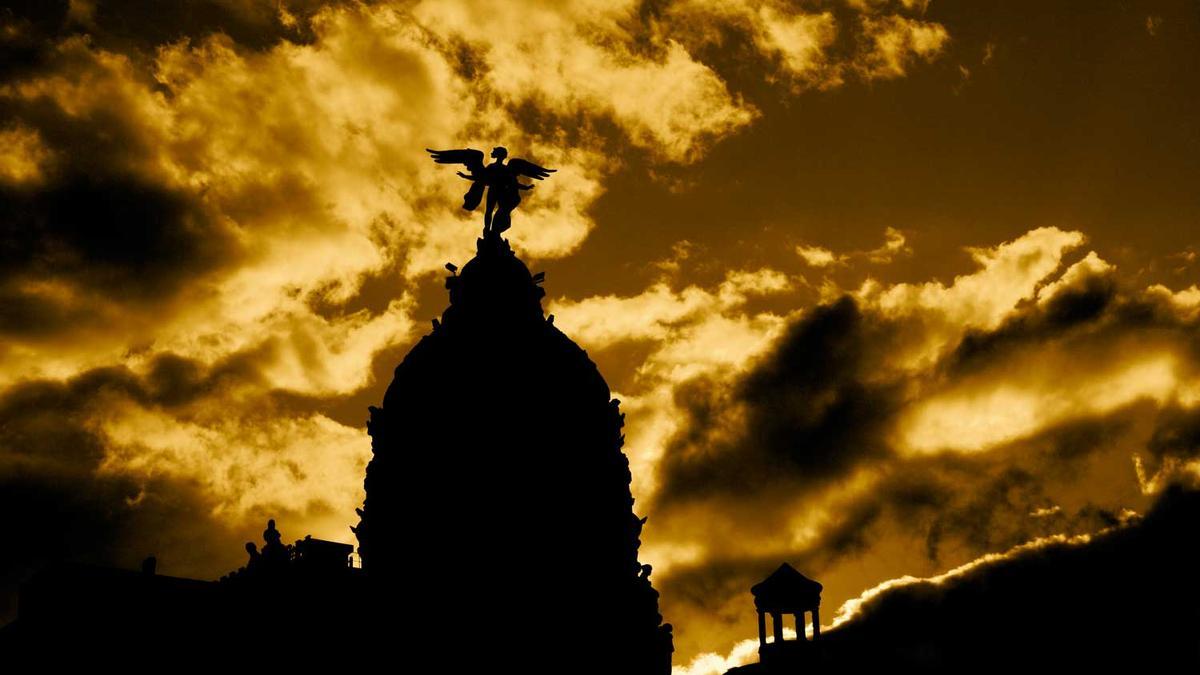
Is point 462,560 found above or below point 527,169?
below

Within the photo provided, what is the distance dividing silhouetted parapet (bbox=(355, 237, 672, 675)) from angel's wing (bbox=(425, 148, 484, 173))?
4551 mm

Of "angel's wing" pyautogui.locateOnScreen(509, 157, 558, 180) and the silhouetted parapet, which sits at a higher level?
"angel's wing" pyautogui.locateOnScreen(509, 157, 558, 180)

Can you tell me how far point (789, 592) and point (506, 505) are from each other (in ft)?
34.1

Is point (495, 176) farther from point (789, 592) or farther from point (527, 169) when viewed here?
point (789, 592)

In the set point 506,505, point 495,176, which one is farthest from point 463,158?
point 506,505

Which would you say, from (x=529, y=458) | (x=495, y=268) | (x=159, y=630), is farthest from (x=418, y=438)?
(x=159, y=630)

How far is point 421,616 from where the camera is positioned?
146ft

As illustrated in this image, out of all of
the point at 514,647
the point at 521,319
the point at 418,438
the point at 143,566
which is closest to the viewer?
the point at 514,647

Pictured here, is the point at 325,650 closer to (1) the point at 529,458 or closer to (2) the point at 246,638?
(2) the point at 246,638

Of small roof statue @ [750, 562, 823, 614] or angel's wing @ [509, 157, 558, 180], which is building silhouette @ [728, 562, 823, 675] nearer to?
small roof statue @ [750, 562, 823, 614]

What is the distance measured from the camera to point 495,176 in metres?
50.6

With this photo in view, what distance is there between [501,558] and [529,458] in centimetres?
362

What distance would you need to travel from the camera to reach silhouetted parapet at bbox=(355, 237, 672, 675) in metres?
44.6

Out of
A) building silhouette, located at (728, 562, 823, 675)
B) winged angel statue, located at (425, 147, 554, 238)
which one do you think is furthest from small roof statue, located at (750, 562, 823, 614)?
winged angel statue, located at (425, 147, 554, 238)
